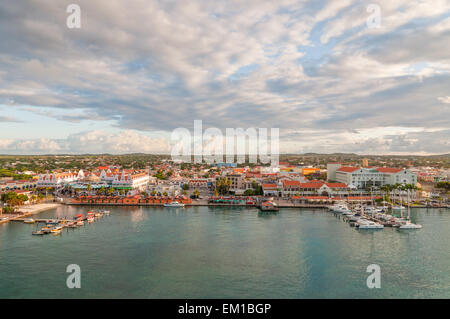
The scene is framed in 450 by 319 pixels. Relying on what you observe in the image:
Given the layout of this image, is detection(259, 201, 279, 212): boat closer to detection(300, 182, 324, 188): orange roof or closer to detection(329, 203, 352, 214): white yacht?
detection(329, 203, 352, 214): white yacht

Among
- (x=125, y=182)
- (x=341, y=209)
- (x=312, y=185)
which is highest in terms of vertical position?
(x=125, y=182)

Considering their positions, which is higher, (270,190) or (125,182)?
(125,182)

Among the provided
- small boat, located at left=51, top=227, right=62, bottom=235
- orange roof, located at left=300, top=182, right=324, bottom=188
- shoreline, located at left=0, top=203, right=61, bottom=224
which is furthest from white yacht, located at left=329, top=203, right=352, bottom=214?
shoreline, located at left=0, top=203, right=61, bottom=224

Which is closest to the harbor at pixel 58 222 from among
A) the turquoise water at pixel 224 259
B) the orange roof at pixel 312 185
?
the turquoise water at pixel 224 259

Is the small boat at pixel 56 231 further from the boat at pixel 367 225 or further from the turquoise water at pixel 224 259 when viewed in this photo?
the boat at pixel 367 225

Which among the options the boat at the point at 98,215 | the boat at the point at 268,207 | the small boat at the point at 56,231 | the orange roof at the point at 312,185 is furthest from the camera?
the orange roof at the point at 312,185

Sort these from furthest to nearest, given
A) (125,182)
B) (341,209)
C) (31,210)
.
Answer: (125,182) → (341,209) → (31,210)

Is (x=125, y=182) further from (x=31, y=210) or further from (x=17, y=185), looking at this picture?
(x=17, y=185)

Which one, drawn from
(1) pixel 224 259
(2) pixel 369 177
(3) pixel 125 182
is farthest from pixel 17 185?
(2) pixel 369 177

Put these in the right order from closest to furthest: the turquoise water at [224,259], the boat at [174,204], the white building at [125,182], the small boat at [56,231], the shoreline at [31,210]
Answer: the turquoise water at [224,259] < the small boat at [56,231] < the shoreline at [31,210] < the boat at [174,204] < the white building at [125,182]

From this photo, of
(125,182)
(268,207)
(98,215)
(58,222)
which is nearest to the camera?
(58,222)
